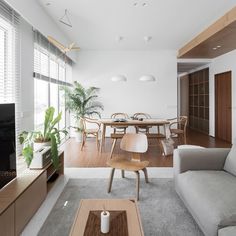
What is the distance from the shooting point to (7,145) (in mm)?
2143

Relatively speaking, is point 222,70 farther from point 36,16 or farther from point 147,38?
point 36,16

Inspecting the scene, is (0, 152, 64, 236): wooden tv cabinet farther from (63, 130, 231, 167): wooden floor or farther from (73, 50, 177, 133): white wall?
(73, 50, 177, 133): white wall

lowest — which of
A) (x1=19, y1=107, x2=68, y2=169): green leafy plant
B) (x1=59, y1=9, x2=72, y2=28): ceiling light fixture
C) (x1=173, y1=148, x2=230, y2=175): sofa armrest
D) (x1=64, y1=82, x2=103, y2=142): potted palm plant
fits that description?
(x1=173, y1=148, x2=230, y2=175): sofa armrest

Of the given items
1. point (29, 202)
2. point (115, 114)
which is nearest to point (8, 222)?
point (29, 202)

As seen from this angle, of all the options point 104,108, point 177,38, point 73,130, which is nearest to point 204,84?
point 177,38

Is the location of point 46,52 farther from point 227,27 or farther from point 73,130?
point 227,27

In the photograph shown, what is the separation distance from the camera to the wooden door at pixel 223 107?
21.6 ft

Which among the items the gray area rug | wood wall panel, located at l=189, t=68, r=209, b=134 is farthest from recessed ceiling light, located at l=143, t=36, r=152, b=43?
the gray area rug

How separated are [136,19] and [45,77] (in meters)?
2.33

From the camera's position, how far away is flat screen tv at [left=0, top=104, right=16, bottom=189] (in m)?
2.05

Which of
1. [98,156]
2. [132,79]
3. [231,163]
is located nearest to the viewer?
[231,163]

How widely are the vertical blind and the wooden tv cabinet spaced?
127 cm

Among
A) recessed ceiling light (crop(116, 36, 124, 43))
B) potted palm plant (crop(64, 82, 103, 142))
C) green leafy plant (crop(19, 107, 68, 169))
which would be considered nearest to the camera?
green leafy plant (crop(19, 107, 68, 169))

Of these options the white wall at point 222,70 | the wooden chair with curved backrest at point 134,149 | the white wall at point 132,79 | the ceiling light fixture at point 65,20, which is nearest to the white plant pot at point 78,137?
the white wall at point 132,79
